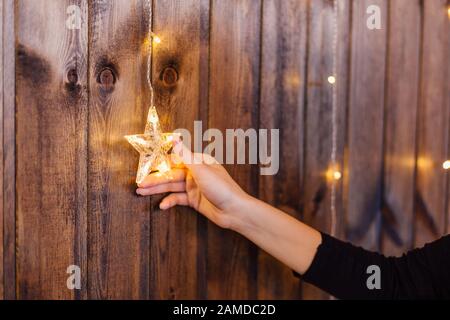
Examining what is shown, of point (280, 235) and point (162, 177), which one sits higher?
point (162, 177)

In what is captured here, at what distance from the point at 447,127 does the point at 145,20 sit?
97 cm

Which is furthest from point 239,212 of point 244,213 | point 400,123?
point 400,123

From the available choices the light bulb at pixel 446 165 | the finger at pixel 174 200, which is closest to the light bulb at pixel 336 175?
the light bulb at pixel 446 165

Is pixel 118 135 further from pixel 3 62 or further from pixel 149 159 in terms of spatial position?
pixel 3 62

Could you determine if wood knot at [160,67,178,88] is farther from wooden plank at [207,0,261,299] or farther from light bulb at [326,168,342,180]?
light bulb at [326,168,342,180]

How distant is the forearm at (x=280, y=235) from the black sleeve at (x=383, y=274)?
1.1 inches

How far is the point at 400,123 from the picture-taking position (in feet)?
4.36

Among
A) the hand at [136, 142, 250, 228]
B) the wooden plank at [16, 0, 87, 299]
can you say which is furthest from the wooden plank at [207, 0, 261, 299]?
the wooden plank at [16, 0, 87, 299]

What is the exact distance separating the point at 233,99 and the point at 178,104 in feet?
0.51

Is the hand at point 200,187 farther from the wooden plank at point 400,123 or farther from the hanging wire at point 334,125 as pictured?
the wooden plank at point 400,123

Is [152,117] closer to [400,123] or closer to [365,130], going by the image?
[365,130]

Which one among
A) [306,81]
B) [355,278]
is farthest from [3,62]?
[355,278]

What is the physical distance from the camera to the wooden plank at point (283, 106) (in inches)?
47.6

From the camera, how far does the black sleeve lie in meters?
1.07
